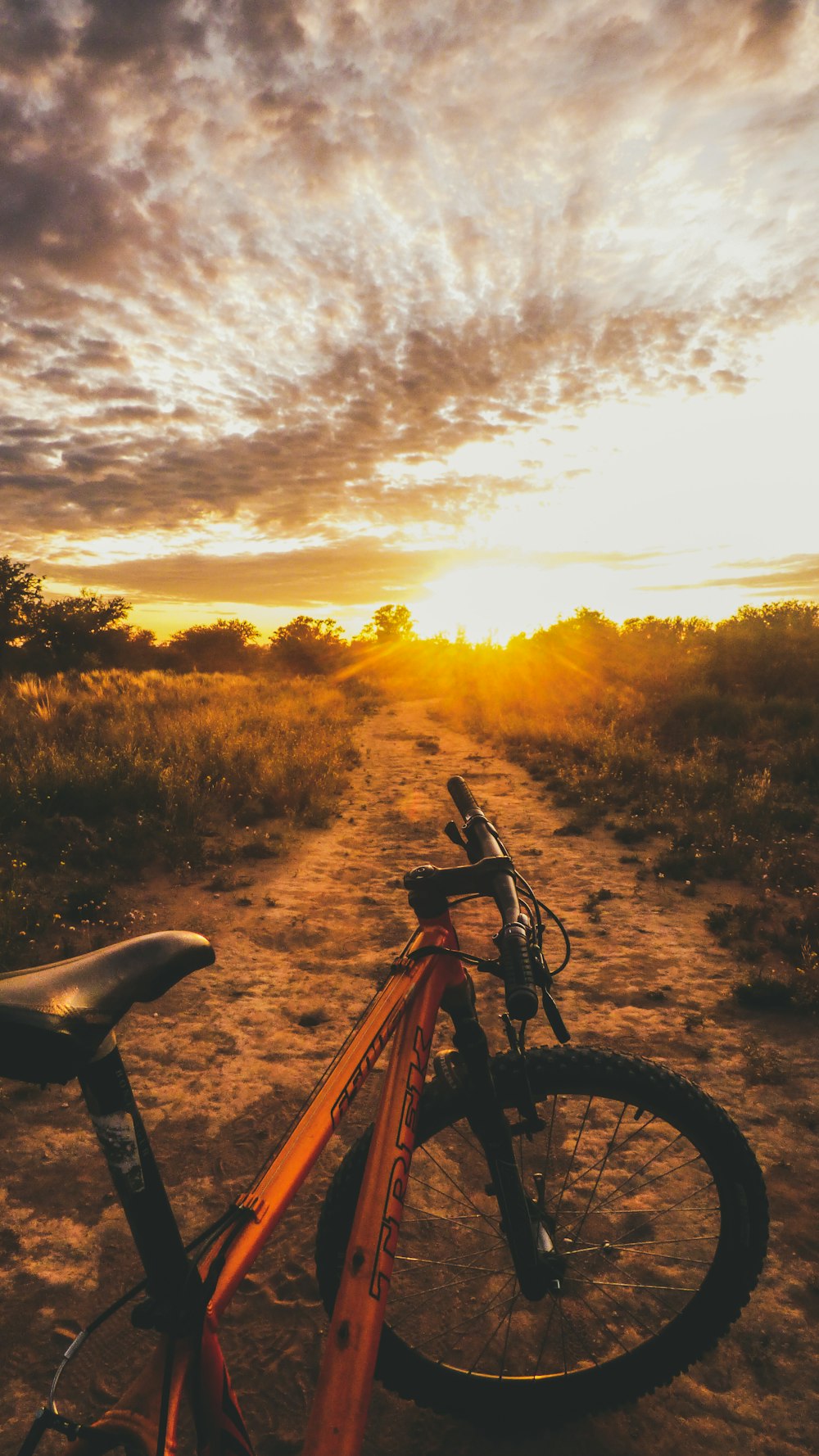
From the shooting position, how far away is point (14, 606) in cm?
2912

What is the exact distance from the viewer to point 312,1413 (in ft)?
4.84

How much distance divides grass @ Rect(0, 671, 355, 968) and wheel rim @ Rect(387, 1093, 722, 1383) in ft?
12.4

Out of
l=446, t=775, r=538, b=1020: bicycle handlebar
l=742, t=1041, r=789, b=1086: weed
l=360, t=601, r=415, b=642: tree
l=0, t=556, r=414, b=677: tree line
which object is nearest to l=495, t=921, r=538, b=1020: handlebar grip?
l=446, t=775, r=538, b=1020: bicycle handlebar

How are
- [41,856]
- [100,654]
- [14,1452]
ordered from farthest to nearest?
[100,654] < [41,856] < [14,1452]

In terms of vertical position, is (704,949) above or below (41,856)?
below

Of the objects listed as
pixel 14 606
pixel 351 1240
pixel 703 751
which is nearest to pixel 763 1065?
pixel 351 1240

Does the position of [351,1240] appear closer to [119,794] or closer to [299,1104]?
[299,1104]

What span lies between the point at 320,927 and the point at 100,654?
32773 mm

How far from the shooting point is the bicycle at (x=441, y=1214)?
1.34 meters

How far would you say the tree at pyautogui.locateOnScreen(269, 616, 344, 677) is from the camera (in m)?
52.0

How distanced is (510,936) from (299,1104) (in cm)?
285

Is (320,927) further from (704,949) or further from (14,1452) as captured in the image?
(14,1452)

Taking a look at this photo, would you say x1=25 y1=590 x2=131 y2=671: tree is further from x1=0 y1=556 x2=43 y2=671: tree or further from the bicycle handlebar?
the bicycle handlebar

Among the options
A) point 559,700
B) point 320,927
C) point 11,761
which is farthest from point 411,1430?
point 559,700
